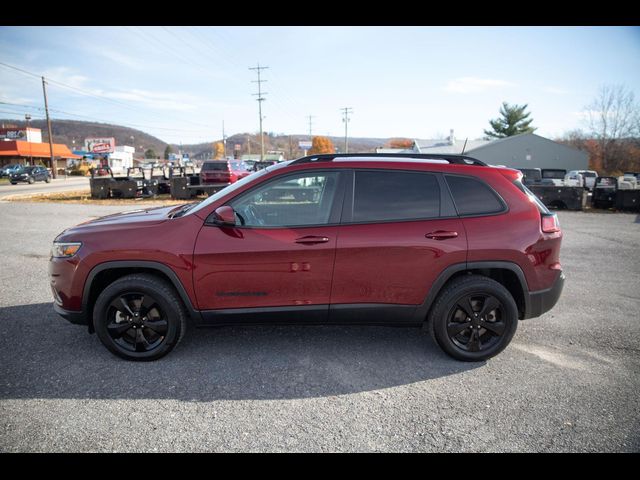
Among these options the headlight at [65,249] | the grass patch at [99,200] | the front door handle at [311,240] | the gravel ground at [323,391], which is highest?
the front door handle at [311,240]

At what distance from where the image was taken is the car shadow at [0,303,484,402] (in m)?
2.89

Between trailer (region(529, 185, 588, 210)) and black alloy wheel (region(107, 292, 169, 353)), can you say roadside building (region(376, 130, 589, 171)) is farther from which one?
black alloy wheel (region(107, 292, 169, 353))

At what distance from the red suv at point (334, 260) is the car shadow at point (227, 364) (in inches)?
10.2

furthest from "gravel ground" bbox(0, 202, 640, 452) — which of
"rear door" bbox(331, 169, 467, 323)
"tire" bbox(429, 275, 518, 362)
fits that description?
"rear door" bbox(331, 169, 467, 323)

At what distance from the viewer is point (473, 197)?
3.30 metres

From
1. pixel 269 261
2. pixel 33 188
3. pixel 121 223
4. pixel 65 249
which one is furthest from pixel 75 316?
pixel 33 188

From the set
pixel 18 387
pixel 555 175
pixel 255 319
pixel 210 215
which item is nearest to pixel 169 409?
pixel 255 319

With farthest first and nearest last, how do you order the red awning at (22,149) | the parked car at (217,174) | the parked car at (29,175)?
the red awning at (22,149)
the parked car at (29,175)
the parked car at (217,174)

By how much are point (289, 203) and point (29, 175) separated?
→ 133ft

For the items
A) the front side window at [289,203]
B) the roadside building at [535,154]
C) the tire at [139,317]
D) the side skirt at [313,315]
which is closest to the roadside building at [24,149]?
the roadside building at [535,154]

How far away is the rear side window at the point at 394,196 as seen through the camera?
3.23 metres

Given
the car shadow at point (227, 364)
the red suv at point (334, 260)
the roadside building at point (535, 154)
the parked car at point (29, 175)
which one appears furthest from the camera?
the roadside building at point (535, 154)

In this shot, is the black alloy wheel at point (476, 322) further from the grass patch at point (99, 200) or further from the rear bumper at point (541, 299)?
the grass patch at point (99, 200)
